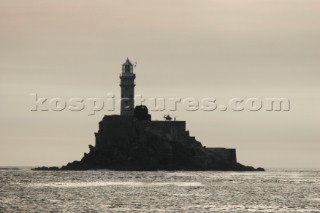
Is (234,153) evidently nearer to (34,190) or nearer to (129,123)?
(129,123)

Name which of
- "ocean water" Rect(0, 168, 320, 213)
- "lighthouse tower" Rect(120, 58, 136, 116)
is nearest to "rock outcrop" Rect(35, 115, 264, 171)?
"lighthouse tower" Rect(120, 58, 136, 116)

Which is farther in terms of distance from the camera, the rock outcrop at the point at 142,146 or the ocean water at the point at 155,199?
the rock outcrop at the point at 142,146

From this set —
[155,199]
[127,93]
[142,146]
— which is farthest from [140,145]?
[155,199]

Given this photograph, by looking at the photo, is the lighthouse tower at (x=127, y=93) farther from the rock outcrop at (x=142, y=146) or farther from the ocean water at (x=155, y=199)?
the ocean water at (x=155, y=199)

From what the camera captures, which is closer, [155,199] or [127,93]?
[155,199]

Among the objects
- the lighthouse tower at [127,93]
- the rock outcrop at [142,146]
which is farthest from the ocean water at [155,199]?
the lighthouse tower at [127,93]

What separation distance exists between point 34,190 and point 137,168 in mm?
73685

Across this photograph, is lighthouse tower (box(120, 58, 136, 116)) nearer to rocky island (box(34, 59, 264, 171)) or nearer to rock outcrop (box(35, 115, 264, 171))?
rocky island (box(34, 59, 264, 171))

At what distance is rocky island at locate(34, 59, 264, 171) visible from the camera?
180 metres

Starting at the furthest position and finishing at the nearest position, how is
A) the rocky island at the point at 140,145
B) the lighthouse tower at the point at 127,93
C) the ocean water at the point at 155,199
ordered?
the lighthouse tower at the point at 127,93
the rocky island at the point at 140,145
the ocean water at the point at 155,199

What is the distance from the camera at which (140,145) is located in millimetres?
180375

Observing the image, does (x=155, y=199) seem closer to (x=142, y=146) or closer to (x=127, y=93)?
(x=142, y=146)

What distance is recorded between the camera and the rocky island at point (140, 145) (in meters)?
180

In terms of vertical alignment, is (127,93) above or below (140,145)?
above
